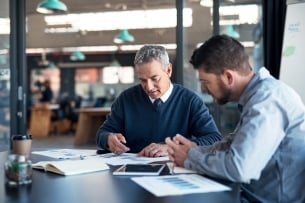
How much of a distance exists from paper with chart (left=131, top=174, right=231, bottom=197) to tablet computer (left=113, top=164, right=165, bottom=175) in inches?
Answer: 3.1

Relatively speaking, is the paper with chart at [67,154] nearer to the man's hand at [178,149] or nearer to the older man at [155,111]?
the older man at [155,111]

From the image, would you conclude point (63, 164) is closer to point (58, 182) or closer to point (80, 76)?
point (58, 182)

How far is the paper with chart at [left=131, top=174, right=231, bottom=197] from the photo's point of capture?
1204 millimetres

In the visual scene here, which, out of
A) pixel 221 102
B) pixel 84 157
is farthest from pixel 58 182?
pixel 221 102

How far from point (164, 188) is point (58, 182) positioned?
0.39 m

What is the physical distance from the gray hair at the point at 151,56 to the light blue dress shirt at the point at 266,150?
30.9 inches

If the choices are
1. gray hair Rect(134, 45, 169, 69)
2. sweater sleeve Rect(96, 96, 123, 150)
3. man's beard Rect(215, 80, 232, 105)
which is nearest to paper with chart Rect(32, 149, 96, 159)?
sweater sleeve Rect(96, 96, 123, 150)

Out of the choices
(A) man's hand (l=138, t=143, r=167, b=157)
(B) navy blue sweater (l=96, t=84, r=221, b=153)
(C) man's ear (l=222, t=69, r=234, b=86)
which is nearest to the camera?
(C) man's ear (l=222, t=69, r=234, b=86)

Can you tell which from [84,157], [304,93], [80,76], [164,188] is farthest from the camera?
[80,76]

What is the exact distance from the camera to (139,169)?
5.06ft

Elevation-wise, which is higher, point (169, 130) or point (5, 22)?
point (5, 22)

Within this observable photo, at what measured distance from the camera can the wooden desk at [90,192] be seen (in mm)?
1126

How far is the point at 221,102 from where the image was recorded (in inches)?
61.9

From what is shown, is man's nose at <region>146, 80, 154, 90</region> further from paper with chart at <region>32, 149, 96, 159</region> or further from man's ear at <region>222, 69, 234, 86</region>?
man's ear at <region>222, 69, 234, 86</region>
